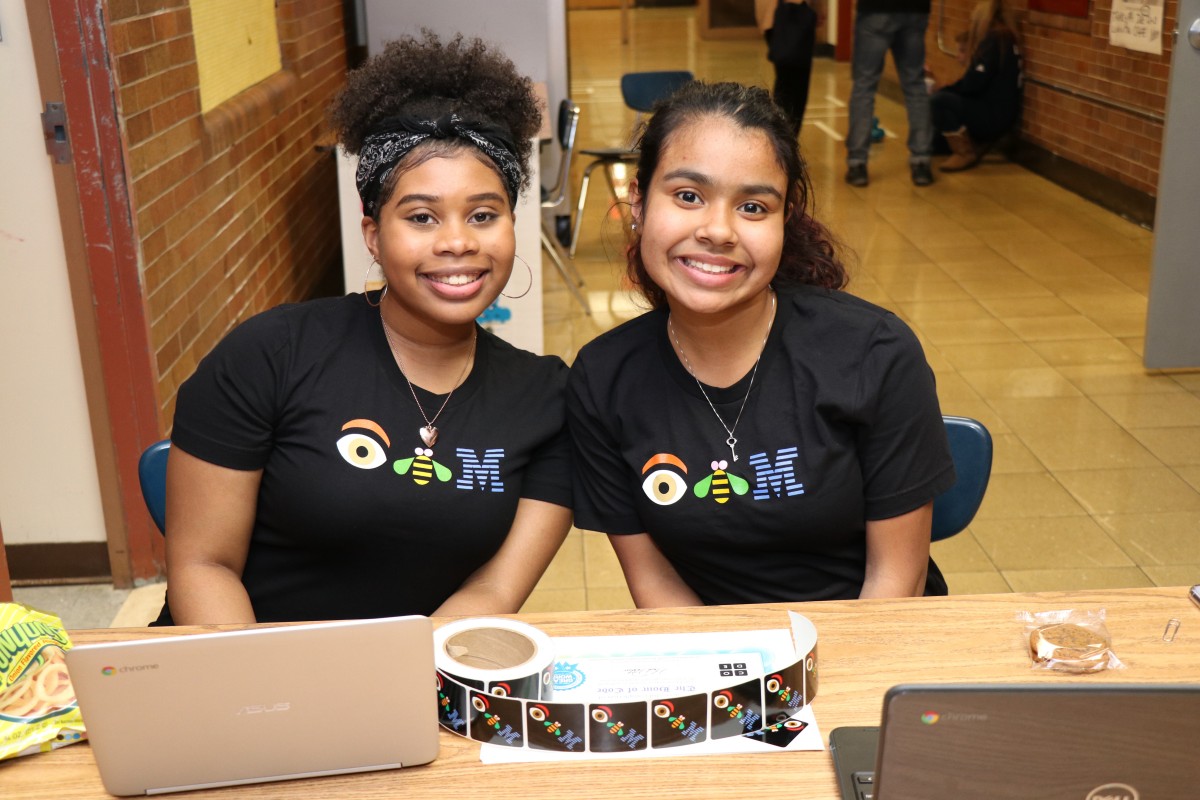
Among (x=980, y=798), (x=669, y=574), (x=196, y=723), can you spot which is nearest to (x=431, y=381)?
(x=669, y=574)

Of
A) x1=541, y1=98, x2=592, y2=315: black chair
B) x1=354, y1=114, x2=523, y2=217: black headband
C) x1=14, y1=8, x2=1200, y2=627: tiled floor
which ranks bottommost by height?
x1=14, y1=8, x2=1200, y2=627: tiled floor

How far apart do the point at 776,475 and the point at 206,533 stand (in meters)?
0.79

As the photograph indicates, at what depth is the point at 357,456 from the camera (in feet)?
5.40

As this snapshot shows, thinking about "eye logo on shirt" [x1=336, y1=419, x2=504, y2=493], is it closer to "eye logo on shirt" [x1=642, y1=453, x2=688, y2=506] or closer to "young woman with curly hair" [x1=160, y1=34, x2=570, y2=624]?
"young woman with curly hair" [x1=160, y1=34, x2=570, y2=624]

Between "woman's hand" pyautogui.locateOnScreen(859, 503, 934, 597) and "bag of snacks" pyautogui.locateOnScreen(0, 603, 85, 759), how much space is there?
1.03 metres

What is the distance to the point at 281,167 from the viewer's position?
4.39m

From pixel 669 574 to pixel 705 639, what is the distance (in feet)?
1.28

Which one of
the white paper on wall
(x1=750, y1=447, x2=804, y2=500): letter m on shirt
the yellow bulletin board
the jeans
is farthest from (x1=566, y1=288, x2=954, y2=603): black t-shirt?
the jeans

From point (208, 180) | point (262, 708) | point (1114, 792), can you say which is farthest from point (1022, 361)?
point (262, 708)

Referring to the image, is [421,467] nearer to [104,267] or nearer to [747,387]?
[747,387]

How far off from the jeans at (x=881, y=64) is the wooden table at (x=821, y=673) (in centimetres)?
621

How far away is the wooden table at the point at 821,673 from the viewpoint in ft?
3.84

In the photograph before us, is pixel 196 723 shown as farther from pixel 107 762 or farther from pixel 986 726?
pixel 986 726

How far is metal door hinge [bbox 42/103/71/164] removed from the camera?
261 cm
